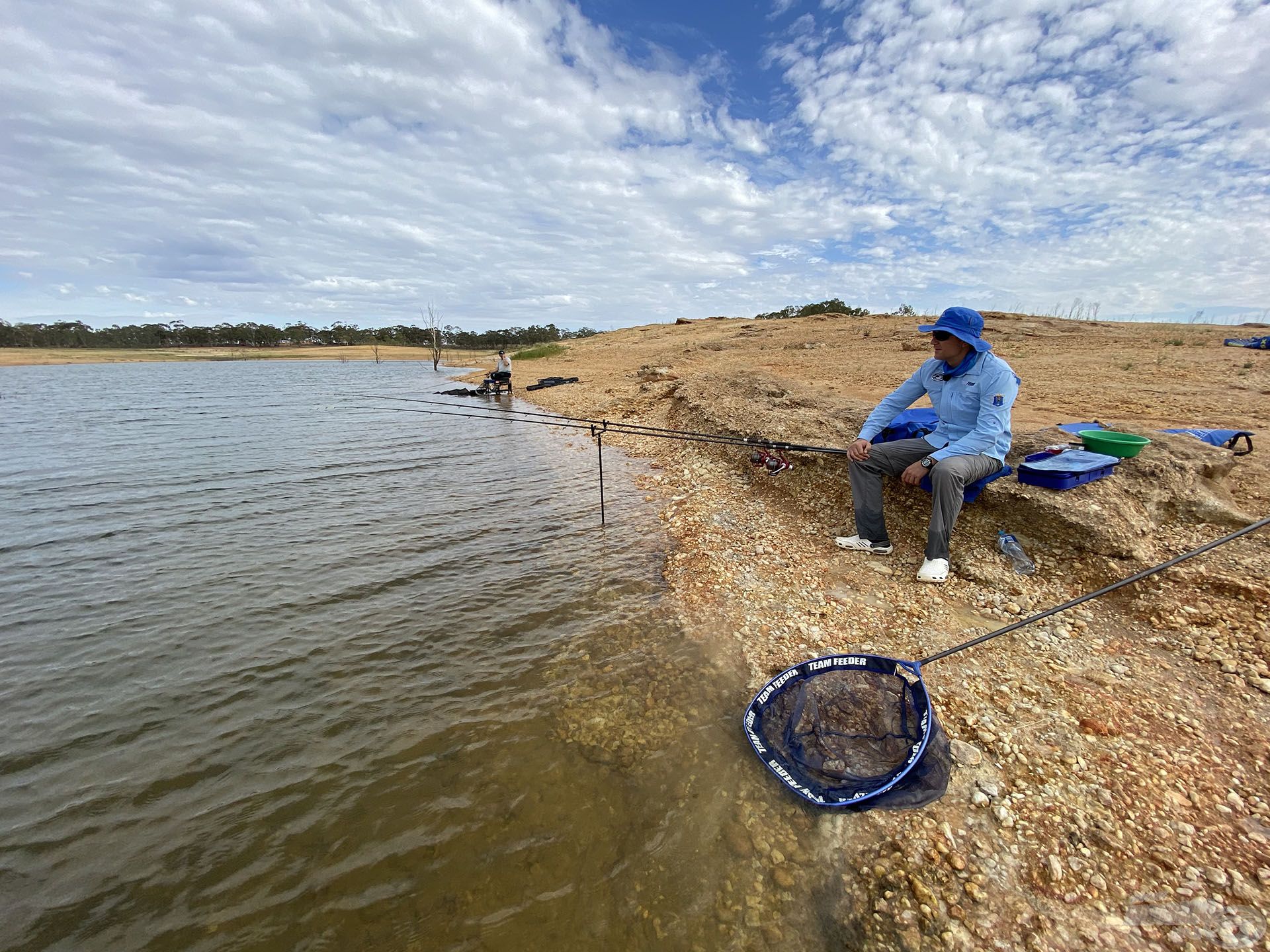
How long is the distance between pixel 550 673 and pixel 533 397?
19283 mm

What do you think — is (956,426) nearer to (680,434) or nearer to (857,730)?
(857,730)

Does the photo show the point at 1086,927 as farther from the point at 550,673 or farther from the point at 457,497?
the point at 457,497

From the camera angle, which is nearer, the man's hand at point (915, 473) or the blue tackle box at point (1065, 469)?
the blue tackle box at point (1065, 469)

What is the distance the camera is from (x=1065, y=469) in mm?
4625

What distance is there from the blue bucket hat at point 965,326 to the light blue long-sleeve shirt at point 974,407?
15 centimetres

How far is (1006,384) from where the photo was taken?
4.62 metres

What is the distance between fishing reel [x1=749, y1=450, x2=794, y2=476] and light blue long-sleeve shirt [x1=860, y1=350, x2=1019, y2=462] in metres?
2.67

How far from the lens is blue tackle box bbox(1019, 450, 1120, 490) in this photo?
4.64 meters

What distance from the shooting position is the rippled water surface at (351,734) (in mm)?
2469

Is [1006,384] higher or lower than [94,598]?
higher

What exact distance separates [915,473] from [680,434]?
3353 mm

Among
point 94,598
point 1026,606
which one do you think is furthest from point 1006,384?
point 94,598

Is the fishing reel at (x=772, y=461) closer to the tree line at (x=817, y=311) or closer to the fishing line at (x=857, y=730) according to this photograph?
the fishing line at (x=857, y=730)

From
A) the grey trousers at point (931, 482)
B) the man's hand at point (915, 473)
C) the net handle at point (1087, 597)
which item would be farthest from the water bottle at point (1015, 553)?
the net handle at point (1087, 597)
